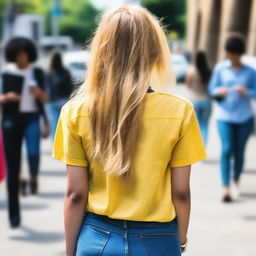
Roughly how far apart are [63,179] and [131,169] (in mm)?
7669

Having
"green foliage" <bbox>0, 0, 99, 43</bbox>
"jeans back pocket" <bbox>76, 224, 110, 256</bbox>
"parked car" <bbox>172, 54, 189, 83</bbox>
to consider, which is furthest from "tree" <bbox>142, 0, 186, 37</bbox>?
"jeans back pocket" <bbox>76, 224, 110, 256</bbox>

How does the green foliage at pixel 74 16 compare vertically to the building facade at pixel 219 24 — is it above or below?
below

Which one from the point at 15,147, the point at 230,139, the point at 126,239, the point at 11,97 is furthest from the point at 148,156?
the point at 230,139

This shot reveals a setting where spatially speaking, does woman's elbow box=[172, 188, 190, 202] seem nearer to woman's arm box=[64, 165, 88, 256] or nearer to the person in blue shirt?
woman's arm box=[64, 165, 88, 256]

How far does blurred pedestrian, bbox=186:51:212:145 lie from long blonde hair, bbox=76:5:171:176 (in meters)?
8.69

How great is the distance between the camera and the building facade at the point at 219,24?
26.4 meters

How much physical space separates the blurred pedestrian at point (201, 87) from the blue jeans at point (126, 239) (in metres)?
8.77

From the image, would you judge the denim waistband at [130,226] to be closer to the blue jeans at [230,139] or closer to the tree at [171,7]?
the blue jeans at [230,139]

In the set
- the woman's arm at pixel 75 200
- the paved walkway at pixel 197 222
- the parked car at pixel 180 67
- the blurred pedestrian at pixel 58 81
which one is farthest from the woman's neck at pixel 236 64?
the parked car at pixel 180 67

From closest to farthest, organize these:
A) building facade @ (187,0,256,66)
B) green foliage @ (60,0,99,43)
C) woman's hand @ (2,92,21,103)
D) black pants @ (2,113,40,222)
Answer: black pants @ (2,113,40,222) → woman's hand @ (2,92,21,103) → building facade @ (187,0,256,66) → green foliage @ (60,0,99,43)

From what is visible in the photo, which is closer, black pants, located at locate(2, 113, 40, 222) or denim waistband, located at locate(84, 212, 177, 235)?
denim waistband, located at locate(84, 212, 177, 235)

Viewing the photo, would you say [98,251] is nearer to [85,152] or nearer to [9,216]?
[85,152]

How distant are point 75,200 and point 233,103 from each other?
5.99 metres

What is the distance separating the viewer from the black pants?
738 cm
